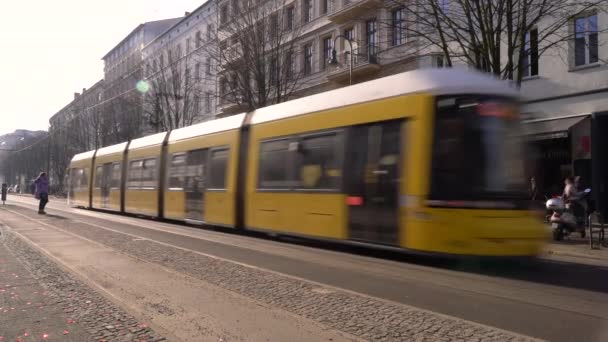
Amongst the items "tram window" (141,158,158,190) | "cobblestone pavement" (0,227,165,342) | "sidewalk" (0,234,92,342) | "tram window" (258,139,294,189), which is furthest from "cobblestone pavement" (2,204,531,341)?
"tram window" (141,158,158,190)

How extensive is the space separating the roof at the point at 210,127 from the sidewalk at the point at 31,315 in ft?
23.9

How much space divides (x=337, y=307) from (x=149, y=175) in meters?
14.6

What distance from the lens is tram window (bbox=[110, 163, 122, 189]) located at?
2236cm

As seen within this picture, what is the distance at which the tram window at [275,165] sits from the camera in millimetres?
11539

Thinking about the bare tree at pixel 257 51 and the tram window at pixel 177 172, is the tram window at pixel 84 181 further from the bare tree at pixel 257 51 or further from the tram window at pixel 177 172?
the tram window at pixel 177 172

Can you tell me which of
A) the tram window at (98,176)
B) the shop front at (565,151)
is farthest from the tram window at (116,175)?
the shop front at (565,151)

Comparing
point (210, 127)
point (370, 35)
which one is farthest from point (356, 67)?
point (210, 127)

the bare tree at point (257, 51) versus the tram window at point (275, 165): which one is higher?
the bare tree at point (257, 51)

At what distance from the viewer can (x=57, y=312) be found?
5539mm

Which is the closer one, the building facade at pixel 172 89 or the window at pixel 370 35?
the window at pixel 370 35

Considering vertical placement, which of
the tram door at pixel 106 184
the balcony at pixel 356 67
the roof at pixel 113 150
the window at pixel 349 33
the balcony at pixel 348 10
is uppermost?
the balcony at pixel 348 10

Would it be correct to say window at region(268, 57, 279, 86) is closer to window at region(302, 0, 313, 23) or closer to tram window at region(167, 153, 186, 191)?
tram window at region(167, 153, 186, 191)

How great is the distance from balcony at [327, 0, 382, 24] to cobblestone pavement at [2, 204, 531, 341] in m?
19.5

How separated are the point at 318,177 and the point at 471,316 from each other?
18.1ft
